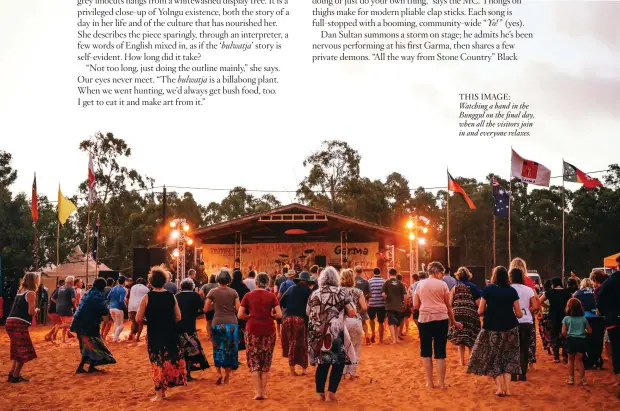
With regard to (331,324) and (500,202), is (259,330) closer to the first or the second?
(331,324)

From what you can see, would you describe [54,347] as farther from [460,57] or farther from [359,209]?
[359,209]

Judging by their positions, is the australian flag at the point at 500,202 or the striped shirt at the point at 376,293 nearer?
the striped shirt at the point at 376,293

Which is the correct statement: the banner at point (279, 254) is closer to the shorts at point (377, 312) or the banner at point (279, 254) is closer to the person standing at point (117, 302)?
the person standing at point (117, 302)

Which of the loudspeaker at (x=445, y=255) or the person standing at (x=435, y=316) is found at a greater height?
the loudspeaker at (x=445, y=255)

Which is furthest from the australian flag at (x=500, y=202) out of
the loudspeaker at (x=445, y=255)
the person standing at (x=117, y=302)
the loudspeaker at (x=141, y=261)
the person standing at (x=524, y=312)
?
the person standing at (x=524, y=312)

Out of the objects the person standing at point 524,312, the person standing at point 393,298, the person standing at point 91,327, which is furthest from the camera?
the person standing at point 393,298

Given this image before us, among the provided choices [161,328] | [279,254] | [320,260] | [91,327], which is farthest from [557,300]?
[279,254]

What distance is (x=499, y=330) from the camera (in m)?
7.06

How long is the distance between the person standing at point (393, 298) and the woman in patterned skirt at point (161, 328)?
20.9 feet

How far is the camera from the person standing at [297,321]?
864 centimetres

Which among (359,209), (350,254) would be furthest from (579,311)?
(359,209)

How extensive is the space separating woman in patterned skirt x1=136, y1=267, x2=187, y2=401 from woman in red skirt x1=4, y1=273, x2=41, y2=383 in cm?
252

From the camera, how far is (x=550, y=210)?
4666 cm

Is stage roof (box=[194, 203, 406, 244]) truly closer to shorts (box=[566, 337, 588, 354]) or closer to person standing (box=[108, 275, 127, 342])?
person standing (box=[108, 275, 127, 342])
